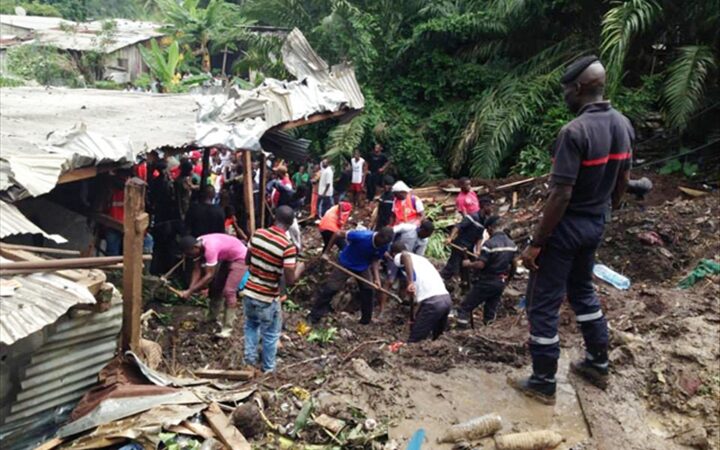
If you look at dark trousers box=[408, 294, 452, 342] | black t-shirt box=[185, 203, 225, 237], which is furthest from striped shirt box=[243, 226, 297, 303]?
black t-shirt box=[185, 203, 225, 237]

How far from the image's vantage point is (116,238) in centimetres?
857

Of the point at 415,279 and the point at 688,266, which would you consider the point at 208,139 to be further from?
the point at 688,266

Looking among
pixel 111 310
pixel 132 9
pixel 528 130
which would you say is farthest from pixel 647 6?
pixel 132 9

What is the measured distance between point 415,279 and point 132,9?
131ft

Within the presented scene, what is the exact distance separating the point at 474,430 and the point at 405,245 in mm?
5025

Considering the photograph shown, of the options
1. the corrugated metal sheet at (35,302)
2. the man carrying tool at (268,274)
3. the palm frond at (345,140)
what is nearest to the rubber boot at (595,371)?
the man carrying tool at (268,274)

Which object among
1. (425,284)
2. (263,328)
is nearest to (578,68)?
(425,284)

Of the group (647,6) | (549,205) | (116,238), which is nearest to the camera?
(549,205)

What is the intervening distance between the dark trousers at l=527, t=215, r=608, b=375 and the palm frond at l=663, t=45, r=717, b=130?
8.51 m

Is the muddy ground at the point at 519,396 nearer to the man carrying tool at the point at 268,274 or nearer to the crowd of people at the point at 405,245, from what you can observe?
the crowd of people at the point at 405,245

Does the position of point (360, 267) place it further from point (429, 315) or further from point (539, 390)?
point (539, 390)

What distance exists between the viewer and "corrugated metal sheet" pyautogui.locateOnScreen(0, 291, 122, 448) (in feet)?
13.9

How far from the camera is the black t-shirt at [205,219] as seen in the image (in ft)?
27.6

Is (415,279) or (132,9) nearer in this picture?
(415,279)
